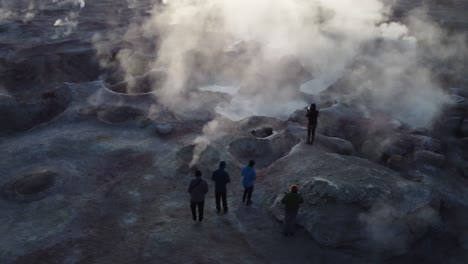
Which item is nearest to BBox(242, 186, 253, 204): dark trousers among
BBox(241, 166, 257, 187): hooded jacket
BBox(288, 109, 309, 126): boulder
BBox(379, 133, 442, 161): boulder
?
BBox(241, 166, 257, 187): hooded jacket

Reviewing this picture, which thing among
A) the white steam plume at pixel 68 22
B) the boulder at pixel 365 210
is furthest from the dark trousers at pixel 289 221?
the white steam plume at pixel 68 22

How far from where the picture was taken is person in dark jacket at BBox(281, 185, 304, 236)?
8.36 m

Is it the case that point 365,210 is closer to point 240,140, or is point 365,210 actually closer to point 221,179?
point 221,179

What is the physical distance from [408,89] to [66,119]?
1400 cm

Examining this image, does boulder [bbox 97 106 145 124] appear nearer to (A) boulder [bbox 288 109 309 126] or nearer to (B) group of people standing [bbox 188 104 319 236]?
(A) boulder [bbox 288 109 309 126]

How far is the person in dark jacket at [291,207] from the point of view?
8.36 metres

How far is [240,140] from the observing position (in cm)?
1332

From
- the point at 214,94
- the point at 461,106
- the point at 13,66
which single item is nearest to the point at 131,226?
the point at 214,94

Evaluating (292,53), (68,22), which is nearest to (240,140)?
(292,53)

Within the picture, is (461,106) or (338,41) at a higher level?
(338,41)

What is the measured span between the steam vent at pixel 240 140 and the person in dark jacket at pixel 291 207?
0.11 feet

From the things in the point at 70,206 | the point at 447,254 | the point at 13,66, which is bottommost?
the point at 447,254

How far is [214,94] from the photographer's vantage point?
18125mm

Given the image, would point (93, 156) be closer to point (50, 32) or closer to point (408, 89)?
point (408, 89)
